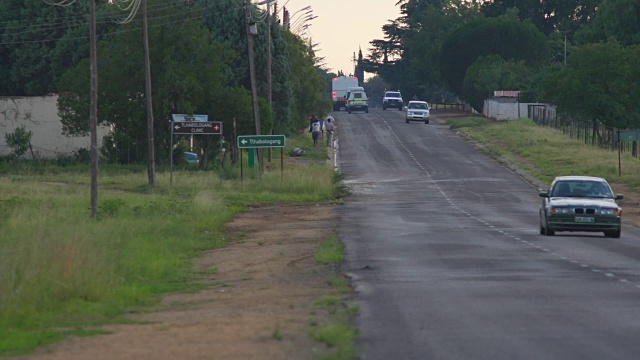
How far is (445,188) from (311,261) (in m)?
31.3

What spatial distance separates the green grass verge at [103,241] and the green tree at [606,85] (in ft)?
69.3

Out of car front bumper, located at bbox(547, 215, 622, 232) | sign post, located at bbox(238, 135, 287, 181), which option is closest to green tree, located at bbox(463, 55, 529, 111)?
sign post, located at bbox(238, 135, 287, 181)

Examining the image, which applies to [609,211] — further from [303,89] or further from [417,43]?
[417,43]

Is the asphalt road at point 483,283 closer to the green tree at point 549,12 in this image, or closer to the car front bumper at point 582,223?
the car front bumper at point 582,223

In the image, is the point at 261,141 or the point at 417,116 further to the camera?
the point at 417,116

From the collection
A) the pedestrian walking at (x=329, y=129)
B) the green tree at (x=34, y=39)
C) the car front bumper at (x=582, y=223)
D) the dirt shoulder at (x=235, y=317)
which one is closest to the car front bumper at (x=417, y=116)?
the pedestrian walking at (x=329, y=129)

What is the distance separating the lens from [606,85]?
2660 inches

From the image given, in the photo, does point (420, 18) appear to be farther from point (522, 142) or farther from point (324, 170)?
point (324, 170)

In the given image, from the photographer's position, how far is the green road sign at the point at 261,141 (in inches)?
1975

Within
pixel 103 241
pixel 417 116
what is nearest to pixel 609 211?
pixel 103 241

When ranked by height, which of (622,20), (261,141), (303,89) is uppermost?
(622,20)

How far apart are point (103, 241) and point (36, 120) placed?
4481 centimetres

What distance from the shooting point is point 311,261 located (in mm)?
23125

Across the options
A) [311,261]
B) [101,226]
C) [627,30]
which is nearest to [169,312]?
[311,261]
